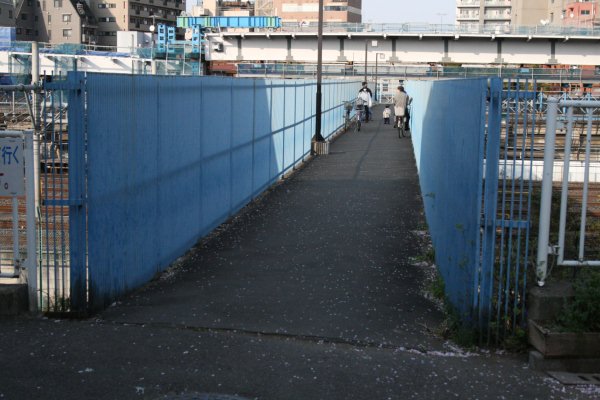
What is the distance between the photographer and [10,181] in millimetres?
6531

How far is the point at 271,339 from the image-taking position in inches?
248

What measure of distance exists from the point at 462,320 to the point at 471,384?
1036 mm

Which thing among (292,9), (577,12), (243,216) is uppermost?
(292,9)

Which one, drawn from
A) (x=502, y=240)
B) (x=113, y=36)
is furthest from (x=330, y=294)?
(x=113, y=36)

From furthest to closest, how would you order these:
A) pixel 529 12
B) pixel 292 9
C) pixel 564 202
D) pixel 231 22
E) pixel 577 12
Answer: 1. pixel 292 9
2. pixel 529 12
3. pixel 577 12
4. pixel 231 22
5. pixel 564 202

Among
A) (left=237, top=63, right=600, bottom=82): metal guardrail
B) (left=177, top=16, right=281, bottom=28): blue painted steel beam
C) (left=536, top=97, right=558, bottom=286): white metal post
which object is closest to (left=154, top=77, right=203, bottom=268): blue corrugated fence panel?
(left=536, top=97, right=558, bottom=286): white metal post

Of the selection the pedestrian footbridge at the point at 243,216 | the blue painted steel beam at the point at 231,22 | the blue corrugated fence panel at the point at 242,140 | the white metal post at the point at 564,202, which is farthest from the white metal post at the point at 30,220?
the blue painted steel beam at the point at 231,22

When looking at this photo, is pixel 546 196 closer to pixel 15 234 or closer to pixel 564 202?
pixel 564 202

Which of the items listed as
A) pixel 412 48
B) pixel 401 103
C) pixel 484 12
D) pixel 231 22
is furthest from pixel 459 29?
pixel 484 12

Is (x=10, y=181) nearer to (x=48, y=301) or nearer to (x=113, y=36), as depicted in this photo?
(x=48, y=301)

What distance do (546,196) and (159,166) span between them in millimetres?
4415

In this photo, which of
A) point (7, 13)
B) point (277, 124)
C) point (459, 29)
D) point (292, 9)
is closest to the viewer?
point (277, 124)

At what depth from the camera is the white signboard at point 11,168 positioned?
6.50 metres

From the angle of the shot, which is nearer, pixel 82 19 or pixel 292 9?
pixel 82 19
